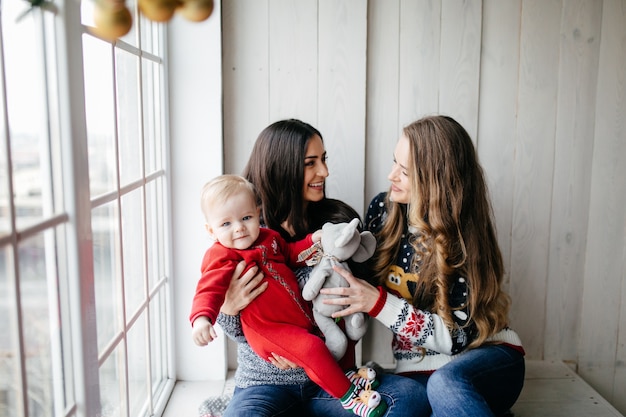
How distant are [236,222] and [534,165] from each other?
126 centimetres

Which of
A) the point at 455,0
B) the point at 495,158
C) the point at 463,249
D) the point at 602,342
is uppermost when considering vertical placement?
the point at 455,0

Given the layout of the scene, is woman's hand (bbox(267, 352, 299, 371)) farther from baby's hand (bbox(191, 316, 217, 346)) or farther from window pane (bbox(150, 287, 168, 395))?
window pane (bbox(150, 287, 168, 395))

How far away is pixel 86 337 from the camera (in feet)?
3.79

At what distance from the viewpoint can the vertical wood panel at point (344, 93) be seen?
6.64ft

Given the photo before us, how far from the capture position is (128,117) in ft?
5.16

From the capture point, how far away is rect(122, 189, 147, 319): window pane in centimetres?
158

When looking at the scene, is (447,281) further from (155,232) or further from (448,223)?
(155,232)

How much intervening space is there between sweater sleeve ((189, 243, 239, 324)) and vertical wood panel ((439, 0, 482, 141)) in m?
1.04

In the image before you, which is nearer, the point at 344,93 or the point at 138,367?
the point at 138,367

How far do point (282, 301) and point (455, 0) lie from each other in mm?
1248

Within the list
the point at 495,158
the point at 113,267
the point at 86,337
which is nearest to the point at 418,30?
the point at 495,158

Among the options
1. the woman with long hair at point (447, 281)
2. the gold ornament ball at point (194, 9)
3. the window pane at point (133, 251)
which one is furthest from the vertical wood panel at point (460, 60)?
the gold ornament ball at point (194, 9)

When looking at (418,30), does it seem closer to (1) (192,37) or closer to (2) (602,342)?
(1) (192,37)

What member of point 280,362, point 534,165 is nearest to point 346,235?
point 280,362
